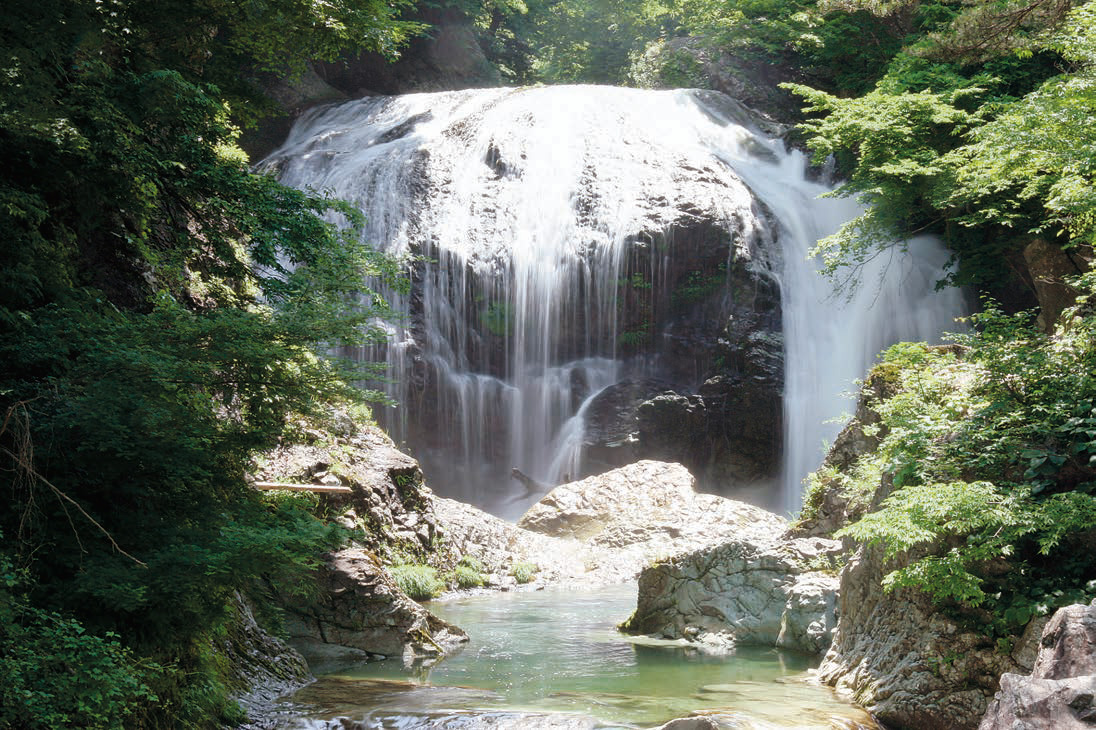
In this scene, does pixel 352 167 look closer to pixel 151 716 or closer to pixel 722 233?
pixel 722 233

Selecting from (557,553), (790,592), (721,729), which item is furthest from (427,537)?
(721,729)

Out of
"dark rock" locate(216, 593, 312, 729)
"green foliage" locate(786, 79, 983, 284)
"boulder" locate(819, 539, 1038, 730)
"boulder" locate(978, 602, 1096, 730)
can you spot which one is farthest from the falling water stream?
"boulder" locate(978, 602, 1096, 730)

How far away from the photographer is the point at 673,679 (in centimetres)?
723

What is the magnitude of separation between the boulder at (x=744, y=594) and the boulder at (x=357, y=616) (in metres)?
2.69

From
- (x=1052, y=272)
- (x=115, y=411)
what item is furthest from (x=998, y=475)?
(x=1052, y=272)

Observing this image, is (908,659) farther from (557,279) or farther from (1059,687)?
(557,279)

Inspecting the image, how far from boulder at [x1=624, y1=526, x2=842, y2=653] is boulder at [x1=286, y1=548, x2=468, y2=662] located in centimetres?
269

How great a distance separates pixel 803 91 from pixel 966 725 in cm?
1757

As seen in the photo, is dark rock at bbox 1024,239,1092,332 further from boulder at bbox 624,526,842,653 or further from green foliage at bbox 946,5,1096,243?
boulder at bbox 624,526,842,653

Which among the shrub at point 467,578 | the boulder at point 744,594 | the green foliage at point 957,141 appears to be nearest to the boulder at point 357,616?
the boulder at point 744,594

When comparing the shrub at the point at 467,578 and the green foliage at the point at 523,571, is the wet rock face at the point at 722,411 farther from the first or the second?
the shrub at the point at 467,578

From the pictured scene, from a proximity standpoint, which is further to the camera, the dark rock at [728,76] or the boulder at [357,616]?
the dark rock at [728,76]

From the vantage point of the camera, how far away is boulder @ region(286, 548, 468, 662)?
7.57 metres

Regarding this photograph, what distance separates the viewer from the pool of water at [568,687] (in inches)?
215
